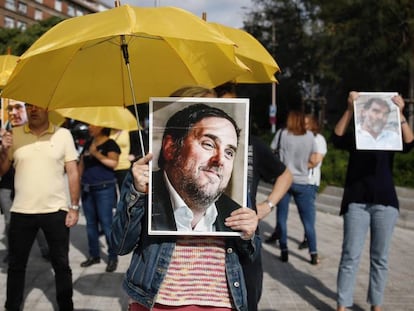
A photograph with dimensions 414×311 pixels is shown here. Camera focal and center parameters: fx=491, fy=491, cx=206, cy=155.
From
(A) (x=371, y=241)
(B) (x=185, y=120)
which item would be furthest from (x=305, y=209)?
(B) (x=185, y=120)

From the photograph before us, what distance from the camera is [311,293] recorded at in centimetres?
493

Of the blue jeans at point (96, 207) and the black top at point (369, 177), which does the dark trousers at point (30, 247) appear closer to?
the blue jeans at point (96, 207)

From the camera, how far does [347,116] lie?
3.75 metres

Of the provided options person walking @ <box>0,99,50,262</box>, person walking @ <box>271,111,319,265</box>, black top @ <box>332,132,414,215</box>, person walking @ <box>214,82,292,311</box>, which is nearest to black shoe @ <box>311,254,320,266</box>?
person walking @ <box>271,111,319,265</box>

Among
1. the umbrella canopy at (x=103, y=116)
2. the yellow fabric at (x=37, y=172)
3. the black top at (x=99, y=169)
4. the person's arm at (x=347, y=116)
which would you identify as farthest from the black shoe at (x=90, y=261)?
the person's arm at (x=347, y=116)

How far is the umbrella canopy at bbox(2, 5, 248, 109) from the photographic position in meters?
1.91

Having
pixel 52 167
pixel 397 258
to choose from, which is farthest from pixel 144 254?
pixel 397 258

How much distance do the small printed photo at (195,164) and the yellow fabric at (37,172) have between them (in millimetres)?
1996

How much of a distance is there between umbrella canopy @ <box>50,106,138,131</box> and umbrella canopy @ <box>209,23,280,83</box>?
2.02 meters

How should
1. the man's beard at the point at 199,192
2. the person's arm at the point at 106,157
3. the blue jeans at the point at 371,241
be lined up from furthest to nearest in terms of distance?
1. the person's arm at the point at 106,157
2. the blue jeans at the point at 371,241
3. the man's beard at the point at 199,192

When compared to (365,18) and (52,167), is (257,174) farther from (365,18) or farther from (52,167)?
(365,18)

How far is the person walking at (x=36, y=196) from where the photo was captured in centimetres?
379

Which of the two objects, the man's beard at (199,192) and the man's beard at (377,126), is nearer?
the man's beard at (199,192)

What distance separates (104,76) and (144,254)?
1042 millimetres
